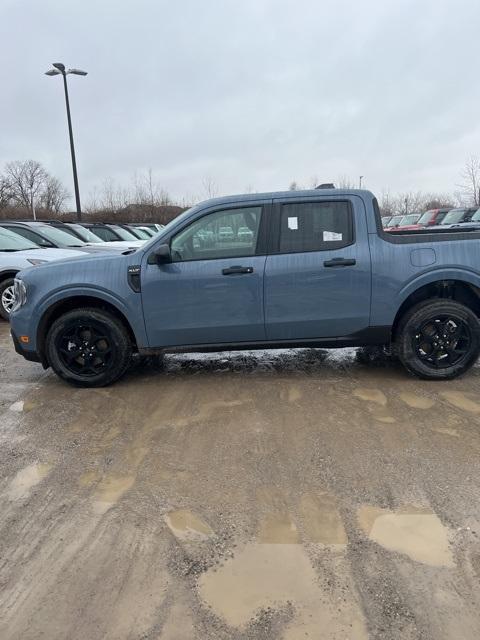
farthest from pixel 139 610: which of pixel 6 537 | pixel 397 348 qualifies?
pixel 397 348

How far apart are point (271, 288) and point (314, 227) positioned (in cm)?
73

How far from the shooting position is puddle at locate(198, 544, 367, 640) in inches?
79.2

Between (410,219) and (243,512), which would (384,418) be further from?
(410,219)

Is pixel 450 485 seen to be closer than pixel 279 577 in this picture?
No

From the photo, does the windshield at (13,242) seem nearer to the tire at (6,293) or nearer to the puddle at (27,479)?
the tire at (6,293)

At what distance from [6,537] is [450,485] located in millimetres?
2580

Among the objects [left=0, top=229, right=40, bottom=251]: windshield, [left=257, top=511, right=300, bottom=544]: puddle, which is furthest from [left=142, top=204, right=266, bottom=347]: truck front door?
[left=0, top=229, right=40, bottom=251]: windshield

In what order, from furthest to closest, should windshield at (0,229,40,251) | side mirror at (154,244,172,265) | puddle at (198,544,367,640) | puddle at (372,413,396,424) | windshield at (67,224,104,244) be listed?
windshield at (67,224,104,244), windshield at (0,229,40,251), side mirror at (154,244,172,265), puddle at (372,413,396,424), puddle at (198,544,367,640)

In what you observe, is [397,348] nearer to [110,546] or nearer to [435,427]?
[435,427]

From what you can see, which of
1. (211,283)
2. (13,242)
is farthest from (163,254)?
(13,242)

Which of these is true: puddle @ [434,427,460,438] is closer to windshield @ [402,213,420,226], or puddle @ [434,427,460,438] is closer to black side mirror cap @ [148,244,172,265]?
black side mirror cap @ [148,244,172,265]

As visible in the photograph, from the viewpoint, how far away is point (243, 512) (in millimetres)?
2789

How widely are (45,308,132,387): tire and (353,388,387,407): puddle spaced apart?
2261mm

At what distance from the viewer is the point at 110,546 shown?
2545 mm
